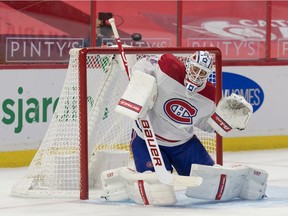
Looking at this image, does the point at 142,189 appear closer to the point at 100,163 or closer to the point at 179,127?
the point at 179,127

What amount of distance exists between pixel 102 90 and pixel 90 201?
2.72 ft

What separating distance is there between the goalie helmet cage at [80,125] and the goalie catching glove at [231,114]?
638 millimetres

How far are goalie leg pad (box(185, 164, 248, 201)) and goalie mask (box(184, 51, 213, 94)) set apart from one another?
0.43m

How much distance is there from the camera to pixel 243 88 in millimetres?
10367

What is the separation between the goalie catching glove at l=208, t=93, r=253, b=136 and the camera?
22.9 feet

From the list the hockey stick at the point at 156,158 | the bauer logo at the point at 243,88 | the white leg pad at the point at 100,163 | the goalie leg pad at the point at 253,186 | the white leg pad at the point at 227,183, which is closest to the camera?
the hockey stick at the point at 156,158

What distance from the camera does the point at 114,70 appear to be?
759cm

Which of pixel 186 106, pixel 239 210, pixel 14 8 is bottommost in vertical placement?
pixel 239 210

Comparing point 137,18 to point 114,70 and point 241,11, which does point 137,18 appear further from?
point 114,70

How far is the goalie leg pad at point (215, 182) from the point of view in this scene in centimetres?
691

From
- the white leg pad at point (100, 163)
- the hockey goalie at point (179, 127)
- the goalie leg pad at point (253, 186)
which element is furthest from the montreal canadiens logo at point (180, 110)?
the white leg pad at point (100, 163)

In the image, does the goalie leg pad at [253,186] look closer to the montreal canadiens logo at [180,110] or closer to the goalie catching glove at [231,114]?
the goalie catching glove at [231,114]

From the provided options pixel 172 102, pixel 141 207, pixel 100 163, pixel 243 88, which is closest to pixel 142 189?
pixel 141 207

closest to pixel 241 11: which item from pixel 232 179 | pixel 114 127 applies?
pixel 114 127
